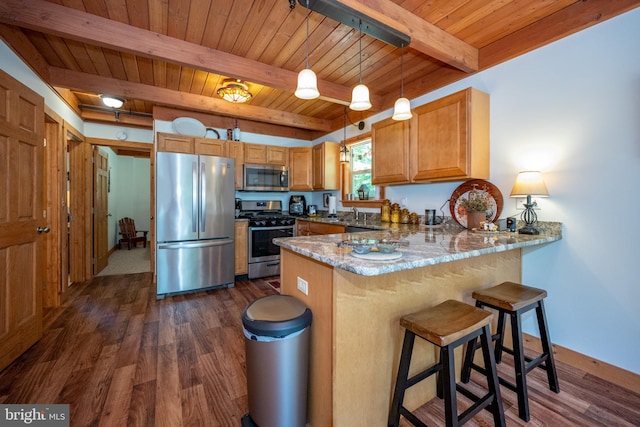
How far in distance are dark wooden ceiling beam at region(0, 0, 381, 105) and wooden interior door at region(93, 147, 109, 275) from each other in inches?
113

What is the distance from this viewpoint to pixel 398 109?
2064 millimetres

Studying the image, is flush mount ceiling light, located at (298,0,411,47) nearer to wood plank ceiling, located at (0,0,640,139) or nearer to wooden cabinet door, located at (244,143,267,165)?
wood plank ceiling, located at (0,0,640,139)

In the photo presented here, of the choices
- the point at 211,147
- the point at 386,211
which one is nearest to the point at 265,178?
the point at 211,147

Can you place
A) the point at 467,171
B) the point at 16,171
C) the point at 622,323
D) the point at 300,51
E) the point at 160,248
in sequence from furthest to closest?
the point at 160,248 → the point at 300,51 → the point at 467,171 → the point at 16,171 → the point at 622,323

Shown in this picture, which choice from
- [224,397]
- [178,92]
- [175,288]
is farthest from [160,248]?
[224,397]

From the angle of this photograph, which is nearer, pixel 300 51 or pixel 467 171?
pixel 467 171

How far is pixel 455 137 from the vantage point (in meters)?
2.40

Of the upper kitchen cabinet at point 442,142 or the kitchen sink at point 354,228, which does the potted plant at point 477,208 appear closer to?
the upper kitchen cabinet at point 442,142

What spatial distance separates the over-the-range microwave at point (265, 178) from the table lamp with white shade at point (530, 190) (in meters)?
3.36

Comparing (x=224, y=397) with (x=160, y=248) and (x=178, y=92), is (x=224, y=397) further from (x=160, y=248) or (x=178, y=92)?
(x=178, y=92)

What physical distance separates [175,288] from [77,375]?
5.14 feet

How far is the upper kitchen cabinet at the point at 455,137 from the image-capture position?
231cm

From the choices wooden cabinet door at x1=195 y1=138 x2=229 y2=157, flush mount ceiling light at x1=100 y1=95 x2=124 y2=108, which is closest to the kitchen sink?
wooden cabinet door at x1=195 y1=138 x2=229 y2=157

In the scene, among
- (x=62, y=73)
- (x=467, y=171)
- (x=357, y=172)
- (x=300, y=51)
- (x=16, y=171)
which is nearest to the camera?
(x=16, y=171)
